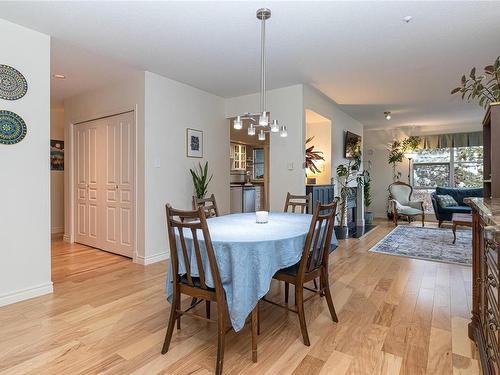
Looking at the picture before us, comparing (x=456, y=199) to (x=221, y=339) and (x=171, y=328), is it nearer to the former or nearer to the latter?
(x=221, y=339)

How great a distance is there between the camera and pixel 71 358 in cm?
177

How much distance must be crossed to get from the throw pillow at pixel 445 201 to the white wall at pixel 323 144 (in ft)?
9.18

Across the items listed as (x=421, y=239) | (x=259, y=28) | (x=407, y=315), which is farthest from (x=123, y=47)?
(x=421, y=239)

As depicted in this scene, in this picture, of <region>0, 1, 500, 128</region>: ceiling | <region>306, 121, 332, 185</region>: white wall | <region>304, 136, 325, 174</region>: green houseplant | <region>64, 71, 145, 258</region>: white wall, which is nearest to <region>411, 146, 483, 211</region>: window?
<region>0, 1, 500, 128</region>: ceiling

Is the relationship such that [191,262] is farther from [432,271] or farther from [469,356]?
[432,271]

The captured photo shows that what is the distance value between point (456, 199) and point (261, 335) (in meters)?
6.35

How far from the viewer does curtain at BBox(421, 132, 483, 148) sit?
6.94 meters

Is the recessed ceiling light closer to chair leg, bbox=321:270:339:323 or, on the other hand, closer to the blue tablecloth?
the blue tablecloth

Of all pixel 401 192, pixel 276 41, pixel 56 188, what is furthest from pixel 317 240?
pixel 401 192

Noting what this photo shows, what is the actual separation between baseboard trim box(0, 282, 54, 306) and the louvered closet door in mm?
1213

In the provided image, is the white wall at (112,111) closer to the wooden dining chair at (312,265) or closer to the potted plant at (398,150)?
the wooden dining chair at (312,265)

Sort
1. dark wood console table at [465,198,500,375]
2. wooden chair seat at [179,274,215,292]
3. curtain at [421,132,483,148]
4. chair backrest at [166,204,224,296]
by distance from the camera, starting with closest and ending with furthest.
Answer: dark wood console table at [465,198,500,375] < chair backrest at [166,204,224,296] < wooden chair seat at [179,274,215,292] < curtain at [421,132,483,148]

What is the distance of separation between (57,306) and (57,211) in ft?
12.3

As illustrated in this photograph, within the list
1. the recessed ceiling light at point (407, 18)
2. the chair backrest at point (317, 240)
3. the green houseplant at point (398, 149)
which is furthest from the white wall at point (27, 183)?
the green houseplant at point (398, 149)
